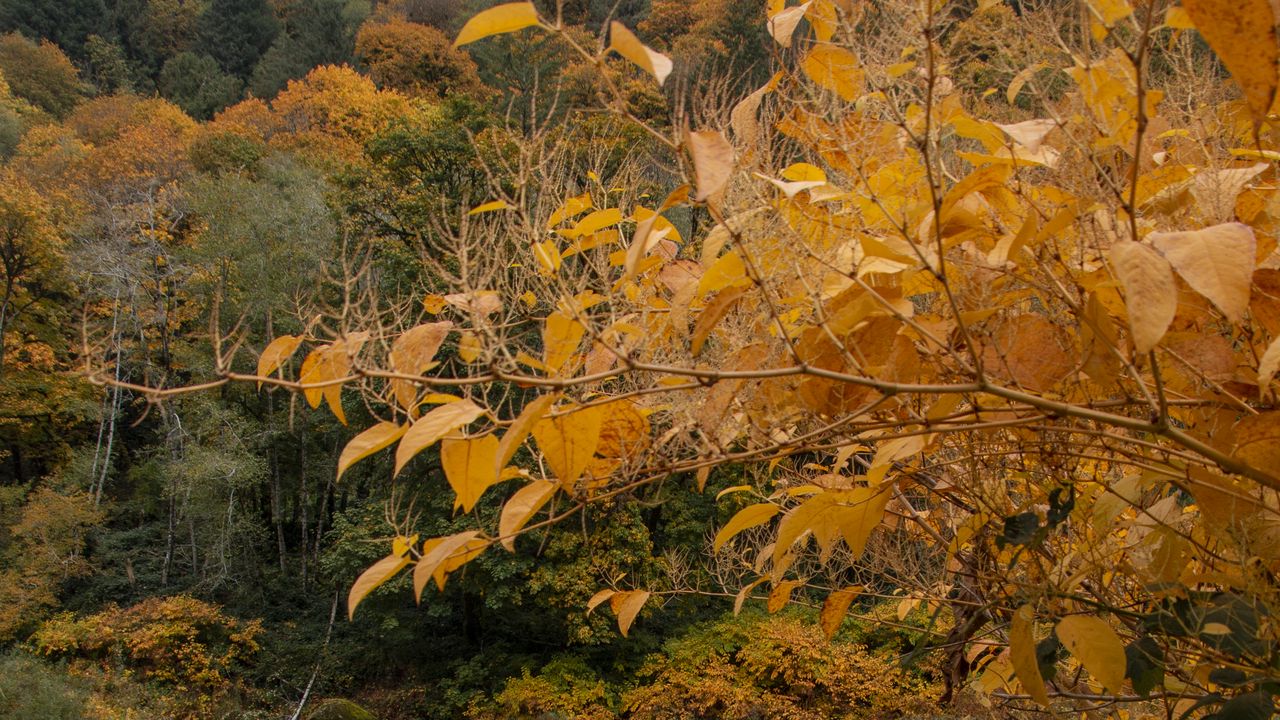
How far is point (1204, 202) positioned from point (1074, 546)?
0.41m

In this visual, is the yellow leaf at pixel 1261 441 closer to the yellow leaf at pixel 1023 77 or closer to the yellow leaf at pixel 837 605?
the yellow leaf at pixel 1023 77

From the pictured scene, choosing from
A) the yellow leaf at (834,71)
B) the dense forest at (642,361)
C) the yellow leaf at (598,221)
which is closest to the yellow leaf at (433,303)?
the dense forest at (642,361)

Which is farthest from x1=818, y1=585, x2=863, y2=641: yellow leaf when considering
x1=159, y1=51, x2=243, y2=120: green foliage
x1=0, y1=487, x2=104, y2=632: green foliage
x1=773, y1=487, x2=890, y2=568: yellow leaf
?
x1=159, y1=51, x2=243, y2=120: green foliage

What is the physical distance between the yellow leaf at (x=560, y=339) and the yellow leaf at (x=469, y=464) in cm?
6

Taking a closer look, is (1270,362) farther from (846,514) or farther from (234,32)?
(234,32)

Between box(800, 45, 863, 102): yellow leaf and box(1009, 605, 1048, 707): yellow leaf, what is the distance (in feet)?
1.27

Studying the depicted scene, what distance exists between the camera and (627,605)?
0.71m

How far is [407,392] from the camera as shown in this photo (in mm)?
500

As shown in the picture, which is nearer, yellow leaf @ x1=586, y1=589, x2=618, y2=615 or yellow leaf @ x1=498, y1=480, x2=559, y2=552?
yellow leaf @ x1=498, y1=480, x2=559, y2=552

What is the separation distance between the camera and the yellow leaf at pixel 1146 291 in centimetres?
30

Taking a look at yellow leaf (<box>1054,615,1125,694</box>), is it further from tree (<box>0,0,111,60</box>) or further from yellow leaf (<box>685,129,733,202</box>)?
tree (<box>0,0,111,60</box>)

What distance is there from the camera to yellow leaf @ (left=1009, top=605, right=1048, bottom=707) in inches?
19.3

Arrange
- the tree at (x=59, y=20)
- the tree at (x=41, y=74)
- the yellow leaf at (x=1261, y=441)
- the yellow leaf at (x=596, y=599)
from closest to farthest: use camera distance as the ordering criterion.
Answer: the yellow leaf at (x=1261, y=441), the yellow leaf at (x=596, y=599), the tree at (x=41, y=74), the tree at (x=59, y=20)

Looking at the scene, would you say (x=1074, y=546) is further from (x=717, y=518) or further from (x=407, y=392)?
(x=717, y=518)
